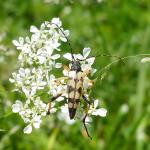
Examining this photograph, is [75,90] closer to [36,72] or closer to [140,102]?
[36,72]

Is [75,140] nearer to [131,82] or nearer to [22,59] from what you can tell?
[131,82]

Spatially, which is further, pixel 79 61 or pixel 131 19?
pixel 131 19

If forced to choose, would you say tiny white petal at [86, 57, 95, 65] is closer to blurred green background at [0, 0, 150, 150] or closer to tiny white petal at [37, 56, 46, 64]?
tiny white petal at [37, 56, 46, 64]

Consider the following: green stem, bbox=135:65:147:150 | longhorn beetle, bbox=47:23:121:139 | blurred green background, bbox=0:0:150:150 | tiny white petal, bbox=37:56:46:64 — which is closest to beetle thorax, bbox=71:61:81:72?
longhorn beetle, bbox=47:23:121:139

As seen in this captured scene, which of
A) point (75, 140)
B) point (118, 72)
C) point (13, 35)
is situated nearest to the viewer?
point (75, 140)

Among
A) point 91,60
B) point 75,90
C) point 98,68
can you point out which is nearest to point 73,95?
point 75,90

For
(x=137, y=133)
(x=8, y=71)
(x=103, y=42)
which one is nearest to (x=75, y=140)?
(x=137, y=133)
